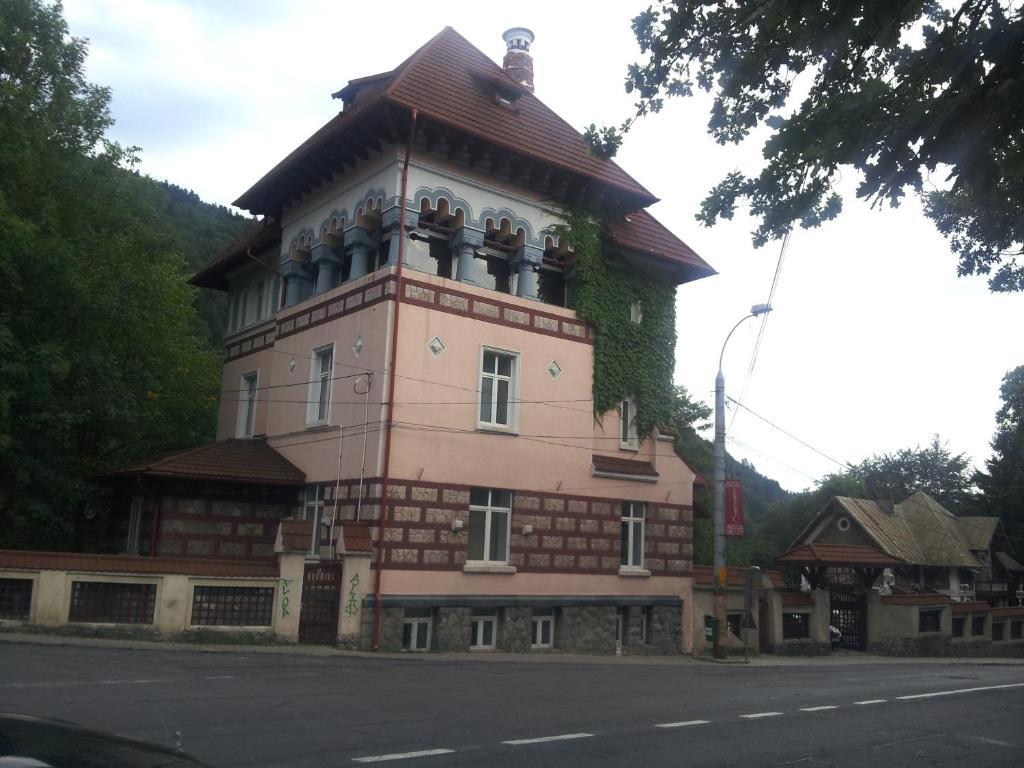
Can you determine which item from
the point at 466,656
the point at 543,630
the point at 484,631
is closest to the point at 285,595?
the point at 466,656

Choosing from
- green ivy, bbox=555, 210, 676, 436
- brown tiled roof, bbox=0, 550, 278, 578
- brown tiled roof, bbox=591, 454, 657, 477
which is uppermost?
green ivy, bbox=555, 210, 676, 436

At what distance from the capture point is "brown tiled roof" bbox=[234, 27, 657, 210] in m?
21.2

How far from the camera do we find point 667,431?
84.1 ft

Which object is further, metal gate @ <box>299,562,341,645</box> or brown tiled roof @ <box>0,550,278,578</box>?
metal gate @ <box>299,562,341,645</box>

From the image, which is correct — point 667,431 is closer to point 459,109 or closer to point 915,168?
point 459,109

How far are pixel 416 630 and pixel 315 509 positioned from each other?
13.4 feet

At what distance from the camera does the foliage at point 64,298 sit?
22609 mm

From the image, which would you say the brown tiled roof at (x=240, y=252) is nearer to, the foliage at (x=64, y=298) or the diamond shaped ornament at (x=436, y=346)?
the foliage at (x=64, y=298)

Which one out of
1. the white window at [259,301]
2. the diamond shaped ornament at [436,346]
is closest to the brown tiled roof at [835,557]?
the diamond shaped ornament at [436,346]

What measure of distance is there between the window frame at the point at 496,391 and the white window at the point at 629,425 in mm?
3722

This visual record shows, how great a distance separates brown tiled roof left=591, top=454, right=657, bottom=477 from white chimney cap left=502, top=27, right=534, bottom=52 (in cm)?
1455

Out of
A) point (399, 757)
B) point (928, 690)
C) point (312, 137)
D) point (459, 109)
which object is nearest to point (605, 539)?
point (928, 690)

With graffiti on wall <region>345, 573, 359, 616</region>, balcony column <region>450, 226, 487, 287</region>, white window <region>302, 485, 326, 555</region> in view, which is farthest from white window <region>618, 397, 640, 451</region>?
graffiti on wall <region>345, 573, 359, 616</region>

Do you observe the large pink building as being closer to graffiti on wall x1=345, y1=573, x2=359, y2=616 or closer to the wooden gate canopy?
graffiti on wall x1=345, y1=573, x2=359, y2=616
